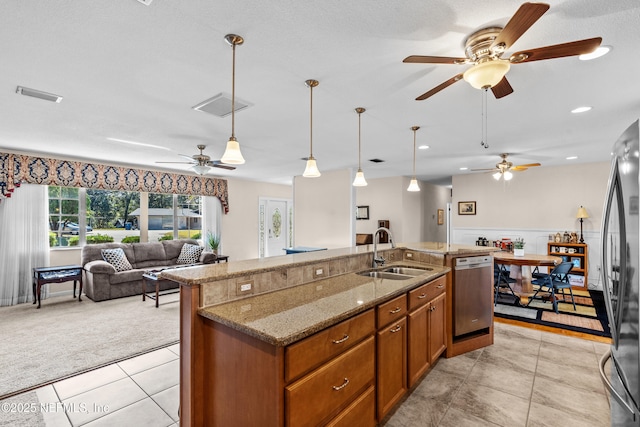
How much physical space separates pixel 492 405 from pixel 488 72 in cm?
228

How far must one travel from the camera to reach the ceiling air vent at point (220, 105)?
9.21ft

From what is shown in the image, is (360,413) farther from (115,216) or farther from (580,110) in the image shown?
(115,216)

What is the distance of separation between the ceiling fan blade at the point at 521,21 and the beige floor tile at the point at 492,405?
2344 millimetres

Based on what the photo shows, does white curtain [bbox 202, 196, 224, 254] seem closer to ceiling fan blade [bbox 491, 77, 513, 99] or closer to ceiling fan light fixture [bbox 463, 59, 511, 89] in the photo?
ceiling fan blade [bbox 491, 77, 513, 99]

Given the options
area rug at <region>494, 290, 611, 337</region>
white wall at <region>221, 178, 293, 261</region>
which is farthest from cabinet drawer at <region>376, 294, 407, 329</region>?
white wall at <region>221, 178, 293, 261</region>

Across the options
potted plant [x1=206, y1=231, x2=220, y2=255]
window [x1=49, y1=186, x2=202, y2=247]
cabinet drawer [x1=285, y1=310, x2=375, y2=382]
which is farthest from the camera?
potted plant [x1=206, y1=231, x2=220, y2=255]

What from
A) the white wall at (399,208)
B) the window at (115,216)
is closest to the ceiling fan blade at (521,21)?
the white wall at (399,208)

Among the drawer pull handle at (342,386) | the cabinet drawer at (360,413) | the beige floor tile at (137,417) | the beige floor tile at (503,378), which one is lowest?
the beige floor tile at (137,417)

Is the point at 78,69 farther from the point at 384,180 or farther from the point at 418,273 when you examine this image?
the point at 384,180

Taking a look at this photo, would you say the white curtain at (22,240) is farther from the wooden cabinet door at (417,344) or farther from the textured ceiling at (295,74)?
the wooden cabinet door at (417,344)

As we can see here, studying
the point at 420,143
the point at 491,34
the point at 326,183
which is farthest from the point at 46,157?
the point at 491,34

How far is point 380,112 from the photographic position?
323 cm

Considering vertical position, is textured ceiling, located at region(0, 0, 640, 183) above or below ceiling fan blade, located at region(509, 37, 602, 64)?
above

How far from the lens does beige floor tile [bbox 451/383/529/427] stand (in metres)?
2.09
